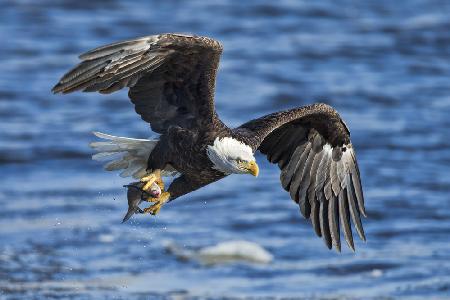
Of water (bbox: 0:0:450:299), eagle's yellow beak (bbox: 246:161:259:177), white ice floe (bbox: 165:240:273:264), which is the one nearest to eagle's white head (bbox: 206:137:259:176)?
eagle's yellow beak (bbox: 246:161:259:177)

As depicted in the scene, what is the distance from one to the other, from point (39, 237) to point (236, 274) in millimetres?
1518

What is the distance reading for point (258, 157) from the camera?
1117 centimetres

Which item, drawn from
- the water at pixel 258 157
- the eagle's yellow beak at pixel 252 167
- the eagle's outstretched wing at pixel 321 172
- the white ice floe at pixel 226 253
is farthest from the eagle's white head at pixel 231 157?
the white ice floe at pixel 226 253

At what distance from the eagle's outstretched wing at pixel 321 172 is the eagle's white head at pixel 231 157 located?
112 cm

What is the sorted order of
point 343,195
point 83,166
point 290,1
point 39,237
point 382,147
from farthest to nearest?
1. point 290,1
2. point 382,147
3. point 83,166
4. point 39,237
5. point 343,195

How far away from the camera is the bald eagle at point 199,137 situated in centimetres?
634

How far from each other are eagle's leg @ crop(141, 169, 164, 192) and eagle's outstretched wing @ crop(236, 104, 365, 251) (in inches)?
41.2

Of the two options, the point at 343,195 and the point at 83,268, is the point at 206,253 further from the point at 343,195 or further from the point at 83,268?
the point at 343,195

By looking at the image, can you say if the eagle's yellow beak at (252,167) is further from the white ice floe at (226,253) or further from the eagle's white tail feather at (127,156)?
the white ice floe at (226,253)

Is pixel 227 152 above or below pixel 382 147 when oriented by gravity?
below

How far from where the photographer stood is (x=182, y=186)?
6.97m

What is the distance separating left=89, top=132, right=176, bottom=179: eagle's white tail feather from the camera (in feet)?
23.2

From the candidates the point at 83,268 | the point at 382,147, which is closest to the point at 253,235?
the point at 83,268

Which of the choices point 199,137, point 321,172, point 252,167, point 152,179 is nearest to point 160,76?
point 199,137
